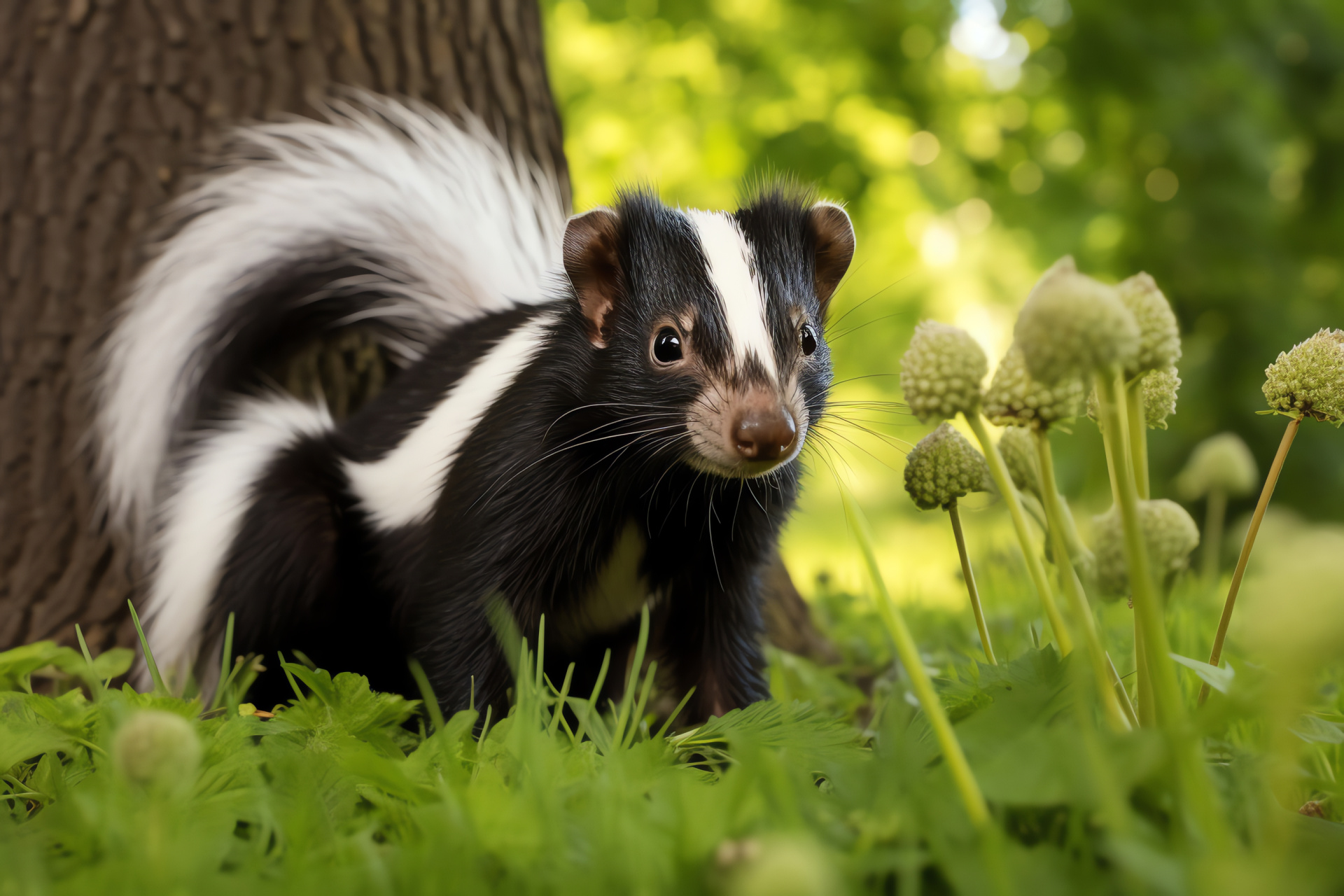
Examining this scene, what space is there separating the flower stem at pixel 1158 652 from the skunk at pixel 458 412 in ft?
2.08

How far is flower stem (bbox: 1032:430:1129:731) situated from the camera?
106cm

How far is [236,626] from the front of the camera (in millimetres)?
2117

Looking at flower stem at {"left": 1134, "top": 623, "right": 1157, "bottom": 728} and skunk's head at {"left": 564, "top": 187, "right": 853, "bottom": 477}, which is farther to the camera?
skunk's head at {"left": 564, "top": 187, "right": 853, "bottom": 477}

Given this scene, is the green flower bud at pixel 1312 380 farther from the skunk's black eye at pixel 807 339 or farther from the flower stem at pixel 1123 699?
the skunk's black eye at pixel 807 339

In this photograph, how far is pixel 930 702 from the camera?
0.97 metres

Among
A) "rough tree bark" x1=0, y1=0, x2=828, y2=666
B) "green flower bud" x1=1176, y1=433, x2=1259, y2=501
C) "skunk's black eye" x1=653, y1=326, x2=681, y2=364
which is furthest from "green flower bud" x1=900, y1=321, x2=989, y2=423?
"rough tree bark" x1=0, y1=0, x2=828, y2=666

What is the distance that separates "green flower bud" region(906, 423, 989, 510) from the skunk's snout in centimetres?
23

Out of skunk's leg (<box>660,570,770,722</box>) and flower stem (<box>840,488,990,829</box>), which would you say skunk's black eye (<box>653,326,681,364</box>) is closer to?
skunk's leg (<box>660,570,770,722</box>)

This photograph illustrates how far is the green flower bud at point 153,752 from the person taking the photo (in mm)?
850

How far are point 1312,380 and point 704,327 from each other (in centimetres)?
92

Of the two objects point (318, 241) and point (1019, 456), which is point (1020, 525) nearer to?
point (1019, 456)

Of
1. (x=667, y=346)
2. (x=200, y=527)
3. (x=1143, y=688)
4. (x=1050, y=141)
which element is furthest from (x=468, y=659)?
(x=1050, y=141)

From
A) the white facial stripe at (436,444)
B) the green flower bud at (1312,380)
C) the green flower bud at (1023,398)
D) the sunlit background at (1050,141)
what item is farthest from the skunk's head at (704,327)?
the sunlit background at (1050,141)

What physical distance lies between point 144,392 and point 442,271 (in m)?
0.81
